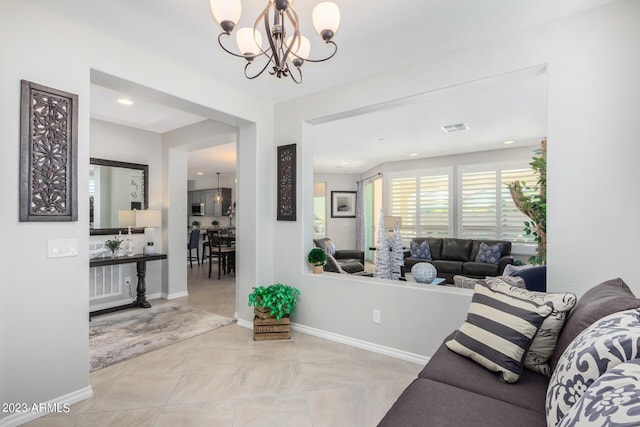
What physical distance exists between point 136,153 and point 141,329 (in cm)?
263

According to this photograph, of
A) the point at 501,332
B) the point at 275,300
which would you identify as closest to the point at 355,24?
the point at 501,332

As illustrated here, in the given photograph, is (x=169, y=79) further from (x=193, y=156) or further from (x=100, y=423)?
(x=193, y=156)

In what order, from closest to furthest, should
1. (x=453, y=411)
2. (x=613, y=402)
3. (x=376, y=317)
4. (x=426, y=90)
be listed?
(x=613, y=402) → (x=453, y=411) → (x=426, y=90) → (x=376, y=317)

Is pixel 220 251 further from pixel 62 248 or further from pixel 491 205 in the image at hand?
A: pixel 491 205

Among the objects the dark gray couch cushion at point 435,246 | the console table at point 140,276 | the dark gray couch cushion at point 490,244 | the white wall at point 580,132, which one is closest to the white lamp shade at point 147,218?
the console table at point 140,276

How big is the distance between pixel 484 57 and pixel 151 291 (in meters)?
5.22

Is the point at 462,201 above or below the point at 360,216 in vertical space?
above

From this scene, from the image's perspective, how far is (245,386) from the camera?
2412mm

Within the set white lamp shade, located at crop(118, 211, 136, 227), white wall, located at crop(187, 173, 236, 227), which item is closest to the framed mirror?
white lamp shade, located at crop(118, 211, 136, 227)

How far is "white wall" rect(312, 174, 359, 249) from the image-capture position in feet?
31.1

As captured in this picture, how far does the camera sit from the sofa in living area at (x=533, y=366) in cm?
83

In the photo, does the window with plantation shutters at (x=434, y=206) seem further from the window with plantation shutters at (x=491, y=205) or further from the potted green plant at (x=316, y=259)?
the potted green plant at (x=316, y=259)

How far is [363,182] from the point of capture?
30.7 ft

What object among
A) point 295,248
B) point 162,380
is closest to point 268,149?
point 295,248
